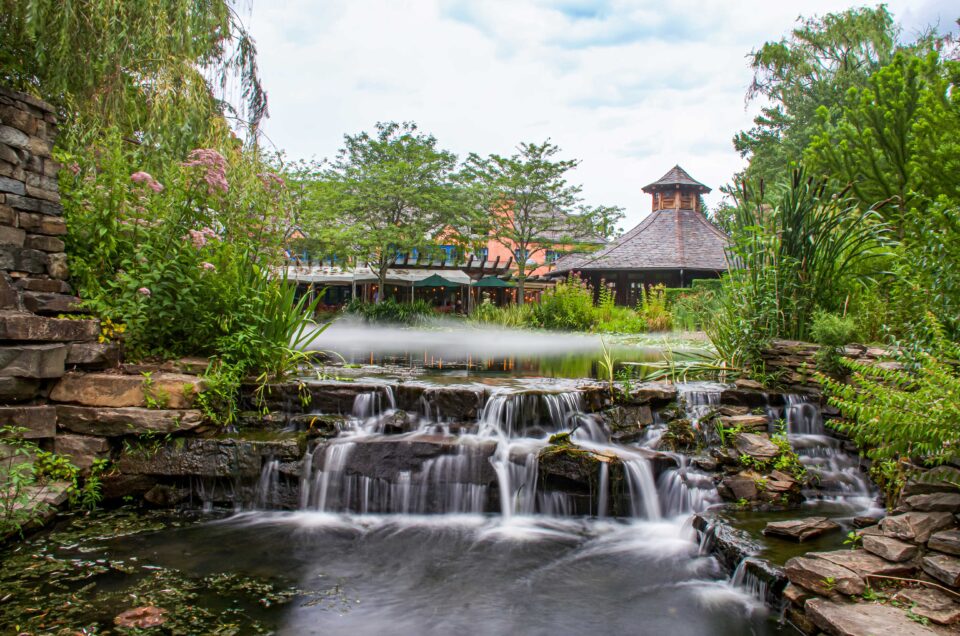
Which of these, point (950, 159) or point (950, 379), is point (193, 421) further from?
point (950, 159)

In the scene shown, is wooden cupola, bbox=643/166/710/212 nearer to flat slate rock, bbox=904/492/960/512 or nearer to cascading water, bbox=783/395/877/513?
cascading water, bbox=783/395/877/513

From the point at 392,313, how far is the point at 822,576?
73.1ft

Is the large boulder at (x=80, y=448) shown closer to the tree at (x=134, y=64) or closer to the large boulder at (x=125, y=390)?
the large boulder at (x=125, y=390)

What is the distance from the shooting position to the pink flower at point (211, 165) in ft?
18.6

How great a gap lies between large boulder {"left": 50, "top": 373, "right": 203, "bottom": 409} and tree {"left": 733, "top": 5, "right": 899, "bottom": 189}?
2525 centimetres

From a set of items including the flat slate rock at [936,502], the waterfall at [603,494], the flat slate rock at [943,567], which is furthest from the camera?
the waterfall at [603,494]

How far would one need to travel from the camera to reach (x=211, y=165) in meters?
5.75

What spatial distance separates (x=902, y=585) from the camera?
10.3 feet

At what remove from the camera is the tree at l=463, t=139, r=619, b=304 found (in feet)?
82.4

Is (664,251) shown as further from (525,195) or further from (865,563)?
(865,563)

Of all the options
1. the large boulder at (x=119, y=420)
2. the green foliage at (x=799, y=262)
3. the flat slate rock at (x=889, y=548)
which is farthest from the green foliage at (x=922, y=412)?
the large boulder at (x=119, y=420)

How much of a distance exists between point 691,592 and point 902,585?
1307mm

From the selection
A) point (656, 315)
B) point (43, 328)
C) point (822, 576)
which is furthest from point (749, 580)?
point (656, 315)

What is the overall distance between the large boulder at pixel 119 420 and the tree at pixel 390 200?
18.6 metres
